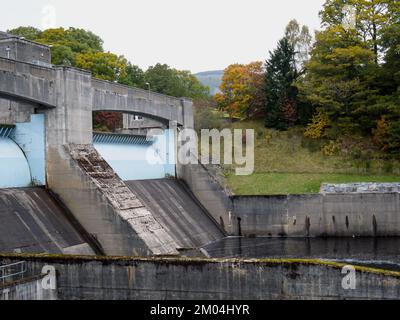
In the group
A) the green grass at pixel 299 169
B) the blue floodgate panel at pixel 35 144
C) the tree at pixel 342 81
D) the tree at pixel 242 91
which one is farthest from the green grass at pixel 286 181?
the blue floodgate panel at pixel 35 144

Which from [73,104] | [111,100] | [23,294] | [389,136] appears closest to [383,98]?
[389,136]

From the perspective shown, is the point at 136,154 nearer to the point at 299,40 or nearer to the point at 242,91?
the point at 242,91

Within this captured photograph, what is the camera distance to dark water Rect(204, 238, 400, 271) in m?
22.4

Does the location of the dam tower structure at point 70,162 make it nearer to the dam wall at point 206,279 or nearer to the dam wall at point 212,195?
the dam wall at point 206,279

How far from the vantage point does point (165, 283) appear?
43.6ft

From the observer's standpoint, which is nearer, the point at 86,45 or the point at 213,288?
the point at 213,288

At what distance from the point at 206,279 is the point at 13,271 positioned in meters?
5.17

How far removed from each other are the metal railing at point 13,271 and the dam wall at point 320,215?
16247 millimetres

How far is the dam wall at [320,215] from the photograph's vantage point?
2750 cm

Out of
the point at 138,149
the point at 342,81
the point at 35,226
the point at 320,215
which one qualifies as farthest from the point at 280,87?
the point at 35,226

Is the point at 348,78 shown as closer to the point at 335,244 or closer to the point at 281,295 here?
the point at 335,244

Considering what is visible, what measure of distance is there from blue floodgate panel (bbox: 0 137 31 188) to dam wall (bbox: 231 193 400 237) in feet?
39.7

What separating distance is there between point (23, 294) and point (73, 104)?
9905 mm

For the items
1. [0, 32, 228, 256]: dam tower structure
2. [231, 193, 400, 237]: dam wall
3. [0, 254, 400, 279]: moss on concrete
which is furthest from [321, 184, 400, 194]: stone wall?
[0, 254, 400, 279]: moss on concrete
